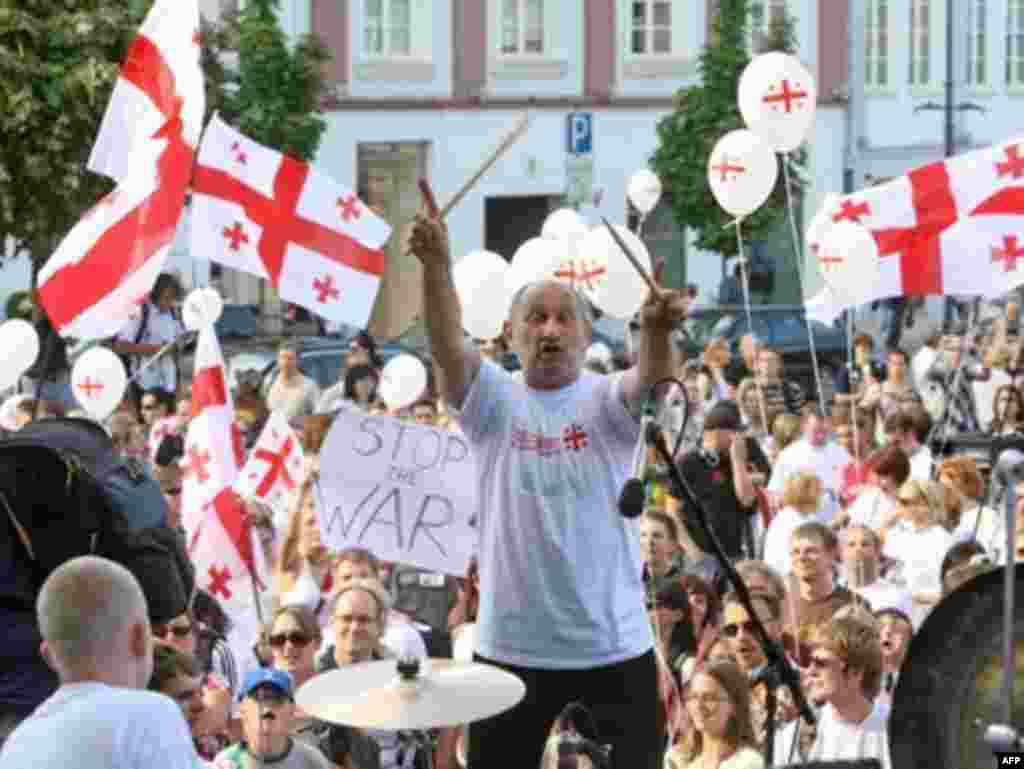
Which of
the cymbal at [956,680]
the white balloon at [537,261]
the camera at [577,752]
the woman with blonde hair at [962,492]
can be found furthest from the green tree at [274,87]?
the cymbal at [956,680]

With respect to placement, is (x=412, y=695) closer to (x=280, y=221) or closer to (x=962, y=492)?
(x=962, y=492)

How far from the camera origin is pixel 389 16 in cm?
4322

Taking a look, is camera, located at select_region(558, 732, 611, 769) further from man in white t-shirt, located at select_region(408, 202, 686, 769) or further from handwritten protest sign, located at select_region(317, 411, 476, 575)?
handwritten protest sign, located at select_region(317, 411, 476, 575)

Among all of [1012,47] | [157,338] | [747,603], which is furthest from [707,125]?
[747,603]

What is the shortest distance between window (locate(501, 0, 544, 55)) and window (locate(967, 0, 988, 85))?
350 inches

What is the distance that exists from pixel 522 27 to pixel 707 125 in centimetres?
454

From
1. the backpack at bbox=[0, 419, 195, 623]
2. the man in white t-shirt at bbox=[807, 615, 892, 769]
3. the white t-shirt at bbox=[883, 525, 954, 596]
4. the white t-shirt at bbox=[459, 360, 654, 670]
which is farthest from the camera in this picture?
the white t-shirt at bbox=[883, 525, 954, 596]

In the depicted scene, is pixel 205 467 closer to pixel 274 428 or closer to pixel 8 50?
pixel 274 428

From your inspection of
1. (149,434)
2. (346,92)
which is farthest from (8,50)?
(346,92)

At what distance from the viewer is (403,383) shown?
55.2 ft

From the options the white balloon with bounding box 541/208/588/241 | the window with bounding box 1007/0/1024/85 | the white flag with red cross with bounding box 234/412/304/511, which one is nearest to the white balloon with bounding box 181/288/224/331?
the white flag with red cross with bounding box 234/412/304/511

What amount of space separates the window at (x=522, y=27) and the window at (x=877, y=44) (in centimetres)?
657

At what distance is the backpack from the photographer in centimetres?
611

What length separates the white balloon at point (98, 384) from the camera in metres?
15.3
